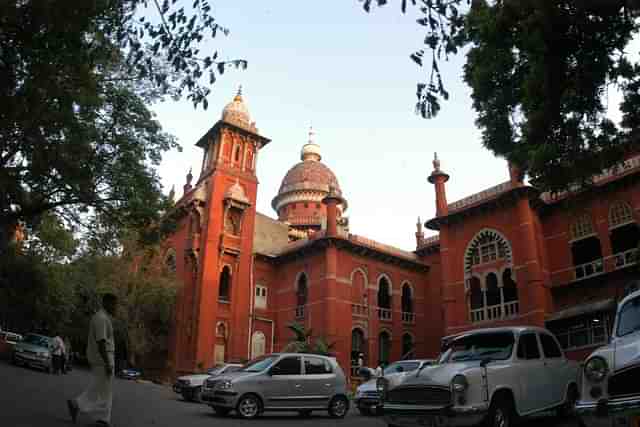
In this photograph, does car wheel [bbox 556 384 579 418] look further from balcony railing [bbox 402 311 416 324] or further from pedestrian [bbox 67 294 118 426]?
balcony railing [bbox 402 311 416 324]

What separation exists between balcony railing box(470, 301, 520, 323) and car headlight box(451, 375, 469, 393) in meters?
17.4

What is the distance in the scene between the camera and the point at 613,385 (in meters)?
5.55

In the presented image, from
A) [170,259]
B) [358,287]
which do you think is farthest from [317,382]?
[170,259]

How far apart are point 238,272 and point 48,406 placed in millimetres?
22081

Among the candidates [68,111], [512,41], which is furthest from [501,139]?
[68,111]

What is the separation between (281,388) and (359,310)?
61.5 feet

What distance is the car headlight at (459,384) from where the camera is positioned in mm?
7254

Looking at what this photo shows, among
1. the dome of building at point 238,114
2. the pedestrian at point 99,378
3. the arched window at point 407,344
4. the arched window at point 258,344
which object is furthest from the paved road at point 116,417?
the dome of building at point 238,114

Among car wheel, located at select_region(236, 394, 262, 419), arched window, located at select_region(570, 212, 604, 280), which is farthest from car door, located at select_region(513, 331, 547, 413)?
arched window, located at select_region(570, 212, 604, 280)

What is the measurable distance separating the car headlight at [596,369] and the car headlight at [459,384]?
1.74 m

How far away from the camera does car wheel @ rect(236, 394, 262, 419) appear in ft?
35.2

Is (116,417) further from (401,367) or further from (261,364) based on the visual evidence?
(401,367)

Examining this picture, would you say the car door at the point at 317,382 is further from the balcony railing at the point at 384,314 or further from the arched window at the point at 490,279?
the balcony railing at the point at 384,314

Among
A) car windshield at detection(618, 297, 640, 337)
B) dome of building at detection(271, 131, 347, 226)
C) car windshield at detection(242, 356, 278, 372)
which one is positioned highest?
dome of building at detection(271, 131, 347, 226)
